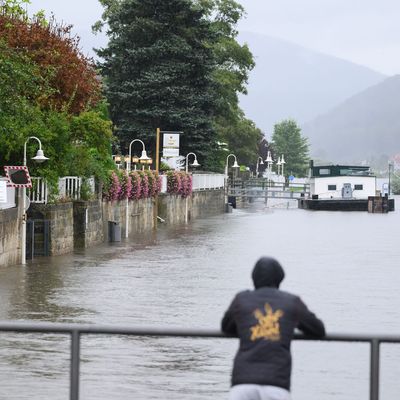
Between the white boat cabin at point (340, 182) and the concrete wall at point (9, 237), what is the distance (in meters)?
74.7

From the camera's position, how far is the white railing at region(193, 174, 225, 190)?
74.8 metres

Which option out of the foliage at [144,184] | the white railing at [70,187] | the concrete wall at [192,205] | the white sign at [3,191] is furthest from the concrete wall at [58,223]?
the concrete wall at [192,205]

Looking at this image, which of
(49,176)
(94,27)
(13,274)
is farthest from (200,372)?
(94,27)

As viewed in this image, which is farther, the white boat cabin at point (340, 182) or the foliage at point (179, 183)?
the white boat cabin at point (340, 182)

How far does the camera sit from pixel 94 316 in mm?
23266

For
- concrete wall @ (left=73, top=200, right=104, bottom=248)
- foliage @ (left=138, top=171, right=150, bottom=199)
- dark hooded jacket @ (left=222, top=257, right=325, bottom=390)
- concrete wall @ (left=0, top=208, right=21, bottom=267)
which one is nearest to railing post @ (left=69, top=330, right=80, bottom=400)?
dark hooded jacket @ (left=222, top=257, right=325, bottom=390)

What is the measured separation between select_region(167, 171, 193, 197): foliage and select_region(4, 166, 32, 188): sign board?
30530 millimetres

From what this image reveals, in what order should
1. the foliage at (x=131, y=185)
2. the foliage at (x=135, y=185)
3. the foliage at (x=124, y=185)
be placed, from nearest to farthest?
the foliage at (x=131, y=185)
the foliage at (x=124, y=185)
the foliage at (x=135, y=185)

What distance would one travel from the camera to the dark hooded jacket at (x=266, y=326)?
714 cm

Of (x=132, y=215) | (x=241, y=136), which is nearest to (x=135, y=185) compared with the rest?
(x=132, y=215)

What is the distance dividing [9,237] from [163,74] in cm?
3788

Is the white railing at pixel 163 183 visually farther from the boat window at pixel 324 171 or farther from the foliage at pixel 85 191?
the boat window at pixel 324 171

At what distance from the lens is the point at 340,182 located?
108 m

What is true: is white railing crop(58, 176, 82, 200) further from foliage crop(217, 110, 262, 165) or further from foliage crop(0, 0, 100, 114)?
foliage crop(217, 110, 262, 165)
